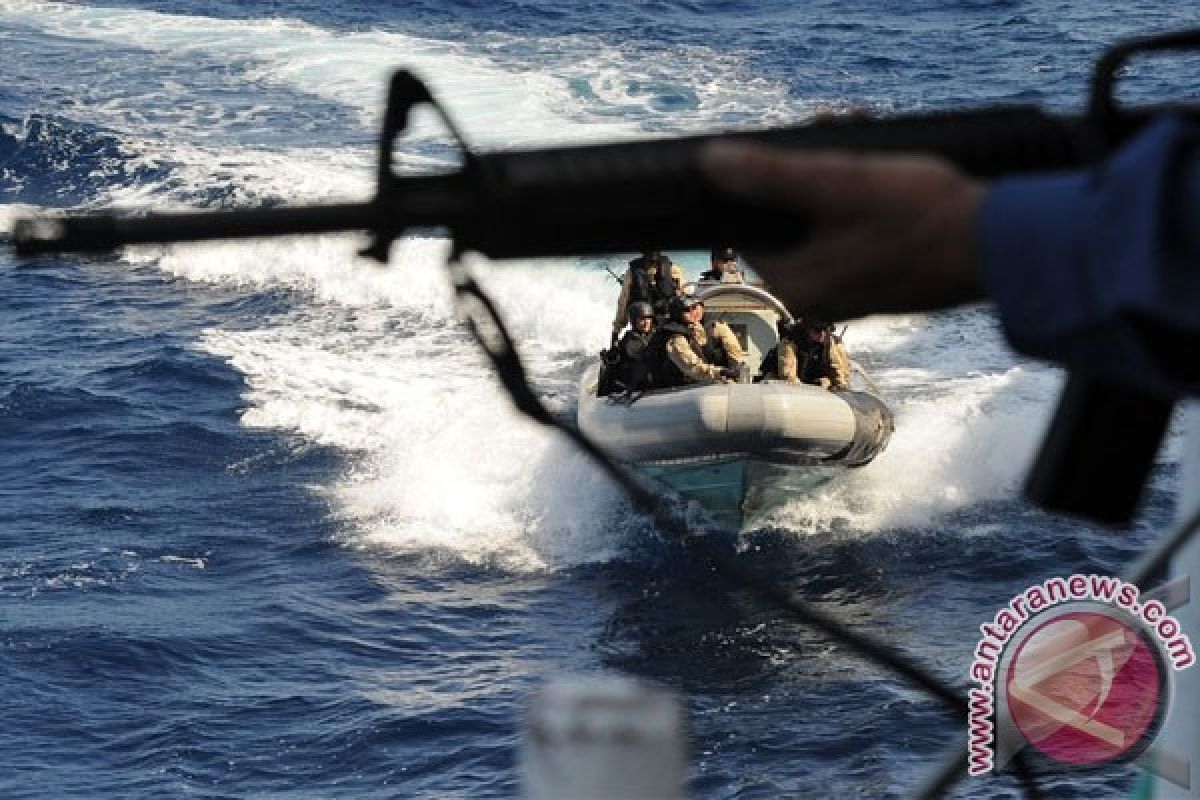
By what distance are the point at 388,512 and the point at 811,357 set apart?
351 centimetres

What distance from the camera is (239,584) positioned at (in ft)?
53.8

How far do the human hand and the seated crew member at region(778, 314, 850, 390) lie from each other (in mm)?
14884

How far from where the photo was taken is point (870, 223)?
220 cm

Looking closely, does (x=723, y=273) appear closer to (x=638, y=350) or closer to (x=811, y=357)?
(x=811, y=357)

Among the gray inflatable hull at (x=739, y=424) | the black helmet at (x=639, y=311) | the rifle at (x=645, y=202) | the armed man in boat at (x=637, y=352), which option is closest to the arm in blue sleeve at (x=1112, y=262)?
the rifle at (x=645, y=202)

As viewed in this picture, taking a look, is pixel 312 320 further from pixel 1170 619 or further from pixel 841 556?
pixel 1170 619

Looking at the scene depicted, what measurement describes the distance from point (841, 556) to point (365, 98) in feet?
57.7

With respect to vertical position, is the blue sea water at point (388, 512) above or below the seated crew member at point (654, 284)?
below

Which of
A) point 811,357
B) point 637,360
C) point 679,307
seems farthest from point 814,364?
point 637,360

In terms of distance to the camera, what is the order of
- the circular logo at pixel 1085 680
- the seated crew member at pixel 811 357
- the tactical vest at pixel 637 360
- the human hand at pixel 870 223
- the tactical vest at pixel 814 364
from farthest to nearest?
the tactical vest at pixel 814 364, the seated crew member at pixel 811 357, the tactical vest at pixel 637 360, the circular logo at pixel 1085 680, the human hand at pixel 870 223

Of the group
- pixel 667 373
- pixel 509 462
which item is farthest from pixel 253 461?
pixel 667 373

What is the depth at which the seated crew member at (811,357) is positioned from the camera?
17188 mm

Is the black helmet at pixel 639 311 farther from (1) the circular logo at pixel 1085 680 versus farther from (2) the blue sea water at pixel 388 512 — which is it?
(1) the circular logo at pixel 1085 680

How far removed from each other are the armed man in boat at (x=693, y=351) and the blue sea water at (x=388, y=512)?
4.22 ft
